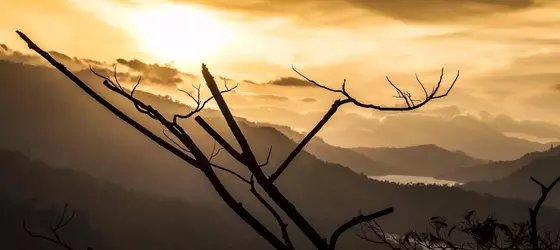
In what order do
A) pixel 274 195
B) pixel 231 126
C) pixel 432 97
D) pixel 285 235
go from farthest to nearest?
pixel 432 97 → pixel 285 235 → pixel 231 126 → pixel 274 195

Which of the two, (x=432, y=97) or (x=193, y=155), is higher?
(x=432, y=97)

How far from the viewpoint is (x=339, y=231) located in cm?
143

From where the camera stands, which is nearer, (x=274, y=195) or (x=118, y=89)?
(x=274, y=195)

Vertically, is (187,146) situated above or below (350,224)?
above

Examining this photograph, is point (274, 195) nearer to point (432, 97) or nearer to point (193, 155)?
point (193, 155)

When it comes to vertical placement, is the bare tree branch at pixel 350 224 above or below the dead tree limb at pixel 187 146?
below

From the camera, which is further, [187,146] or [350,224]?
[350,224]

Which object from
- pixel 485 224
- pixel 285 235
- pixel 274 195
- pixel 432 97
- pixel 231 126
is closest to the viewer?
pixel 274 195

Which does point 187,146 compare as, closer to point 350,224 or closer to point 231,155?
point 231,155

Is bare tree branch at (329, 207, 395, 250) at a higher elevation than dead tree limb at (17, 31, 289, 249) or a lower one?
lower

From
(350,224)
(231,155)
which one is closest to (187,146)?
(231,155)

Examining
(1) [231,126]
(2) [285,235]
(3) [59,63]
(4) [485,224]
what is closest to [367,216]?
(2) [285,235]

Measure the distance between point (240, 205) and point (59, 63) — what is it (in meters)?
0.62

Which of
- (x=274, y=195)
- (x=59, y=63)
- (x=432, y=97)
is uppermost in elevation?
(x=59, y=63)
